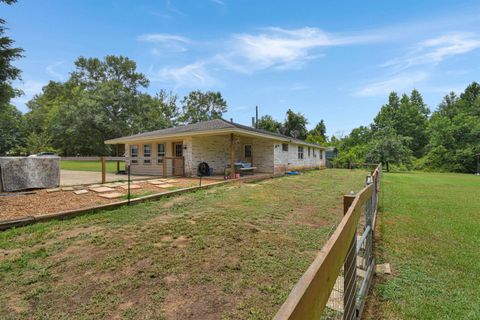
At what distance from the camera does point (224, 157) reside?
1496 cm

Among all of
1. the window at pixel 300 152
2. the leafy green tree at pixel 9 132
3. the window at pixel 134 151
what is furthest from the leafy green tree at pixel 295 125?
the leafy green tree at pixel 9 132

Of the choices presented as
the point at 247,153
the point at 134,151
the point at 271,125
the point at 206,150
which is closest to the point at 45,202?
the point at 206,150

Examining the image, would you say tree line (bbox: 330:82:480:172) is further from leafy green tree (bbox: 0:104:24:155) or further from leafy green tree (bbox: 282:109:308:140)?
leafy green tree (bbox: 0:104:24:155)

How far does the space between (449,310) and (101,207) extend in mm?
6445

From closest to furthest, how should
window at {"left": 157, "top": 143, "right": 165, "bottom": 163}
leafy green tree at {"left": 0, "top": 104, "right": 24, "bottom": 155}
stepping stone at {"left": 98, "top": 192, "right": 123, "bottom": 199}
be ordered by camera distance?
stepping stone at {"left": 98, "top": 192, "right": 123, "bottom": 199}, window at {"left": 157, "top": 143, "right": 165, "bottom": 163}, leafy green tree at {"left": 0, "top": 104, "right": 24, "bottom": 155}

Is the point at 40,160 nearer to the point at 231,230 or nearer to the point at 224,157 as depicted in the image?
the point at 231,230

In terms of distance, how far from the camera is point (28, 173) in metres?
7.45

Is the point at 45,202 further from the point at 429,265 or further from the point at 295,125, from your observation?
the point at 295,125

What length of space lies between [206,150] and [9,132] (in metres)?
35.5

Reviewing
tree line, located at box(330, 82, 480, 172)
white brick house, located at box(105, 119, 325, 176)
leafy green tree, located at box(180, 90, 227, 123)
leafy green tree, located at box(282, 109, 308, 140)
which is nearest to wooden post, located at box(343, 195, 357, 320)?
white brick house, located at box(105, 119, 325, 176)

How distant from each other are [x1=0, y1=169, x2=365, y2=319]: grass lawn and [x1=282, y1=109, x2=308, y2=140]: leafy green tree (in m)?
33.7

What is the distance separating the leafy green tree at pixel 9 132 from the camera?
31281 mm

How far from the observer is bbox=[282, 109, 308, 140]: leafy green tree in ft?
125

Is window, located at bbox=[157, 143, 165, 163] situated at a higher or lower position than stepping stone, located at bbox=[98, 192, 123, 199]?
higher
